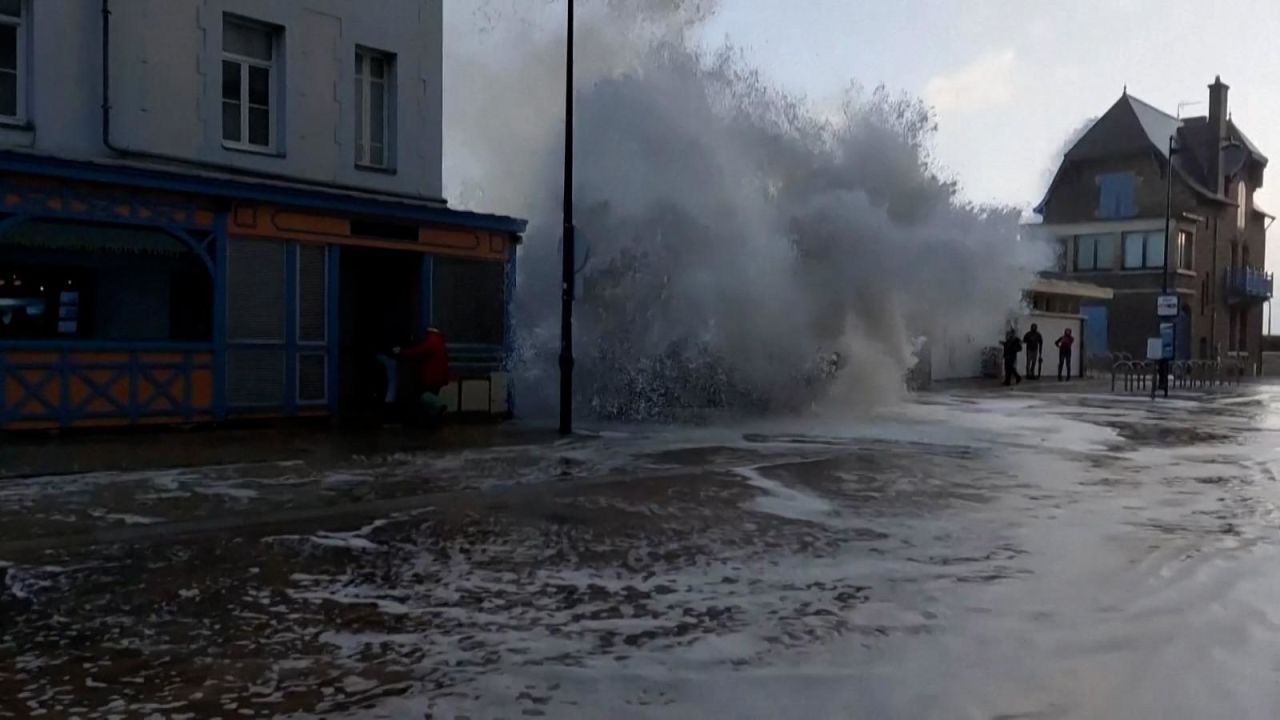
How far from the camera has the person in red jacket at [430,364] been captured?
15.2 metres

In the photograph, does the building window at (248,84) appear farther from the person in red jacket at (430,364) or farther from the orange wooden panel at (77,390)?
the orange wooden panel at (77,390)

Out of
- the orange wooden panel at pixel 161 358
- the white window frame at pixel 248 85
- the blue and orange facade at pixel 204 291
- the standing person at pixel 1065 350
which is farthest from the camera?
the standing person at pixel 1065 350

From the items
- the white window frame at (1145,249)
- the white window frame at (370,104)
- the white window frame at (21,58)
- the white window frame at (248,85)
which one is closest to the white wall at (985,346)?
the white window frame at (1145,249)

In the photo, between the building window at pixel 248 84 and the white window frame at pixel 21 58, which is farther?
the building window at pixel 248 84

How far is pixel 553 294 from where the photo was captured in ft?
63.1

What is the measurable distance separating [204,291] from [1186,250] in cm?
4812

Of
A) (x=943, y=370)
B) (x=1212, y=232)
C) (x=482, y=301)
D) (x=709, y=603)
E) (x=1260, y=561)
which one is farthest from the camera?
(x=1212, y=232)

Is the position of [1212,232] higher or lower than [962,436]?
higher

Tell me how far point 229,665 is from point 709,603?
2.50m

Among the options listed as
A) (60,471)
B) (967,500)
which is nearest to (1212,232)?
(967,500)

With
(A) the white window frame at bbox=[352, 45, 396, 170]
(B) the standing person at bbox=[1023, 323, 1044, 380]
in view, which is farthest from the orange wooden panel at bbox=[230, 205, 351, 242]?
(B) the standing person at bbox=[1023, 323, 1044, 380]

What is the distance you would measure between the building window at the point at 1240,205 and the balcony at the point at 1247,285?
238 cm

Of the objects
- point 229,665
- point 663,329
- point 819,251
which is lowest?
point 229,665

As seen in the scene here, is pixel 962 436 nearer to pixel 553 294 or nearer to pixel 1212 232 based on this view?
pixel 553 294
